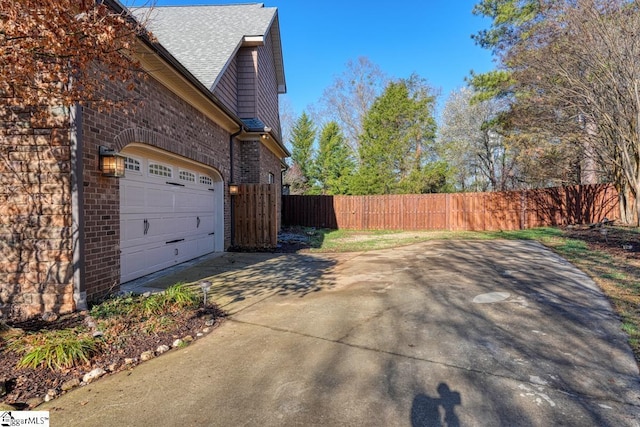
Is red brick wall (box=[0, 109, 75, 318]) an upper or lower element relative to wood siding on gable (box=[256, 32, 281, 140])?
lower

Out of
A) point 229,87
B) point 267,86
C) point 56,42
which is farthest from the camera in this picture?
point 267,86

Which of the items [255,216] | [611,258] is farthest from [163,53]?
[611,258]

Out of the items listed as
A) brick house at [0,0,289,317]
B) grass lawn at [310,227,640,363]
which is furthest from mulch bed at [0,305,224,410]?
grass lawn at [310,227,640,363]

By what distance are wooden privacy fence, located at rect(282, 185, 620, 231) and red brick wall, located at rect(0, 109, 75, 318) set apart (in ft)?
49.8

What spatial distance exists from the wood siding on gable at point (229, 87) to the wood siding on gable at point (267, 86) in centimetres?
97

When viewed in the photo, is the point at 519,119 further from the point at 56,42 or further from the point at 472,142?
the point at 56,42

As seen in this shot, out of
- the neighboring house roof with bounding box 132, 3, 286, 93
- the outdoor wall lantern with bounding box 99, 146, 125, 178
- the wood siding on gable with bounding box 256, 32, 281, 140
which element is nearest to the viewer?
the outdoor wall lantern with bounding box 99, 146, 125, 178

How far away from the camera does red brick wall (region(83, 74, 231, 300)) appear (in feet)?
14.6

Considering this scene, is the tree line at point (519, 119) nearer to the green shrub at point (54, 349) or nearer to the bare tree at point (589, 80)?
the bare tree at point (589, 80)

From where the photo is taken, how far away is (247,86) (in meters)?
12.2

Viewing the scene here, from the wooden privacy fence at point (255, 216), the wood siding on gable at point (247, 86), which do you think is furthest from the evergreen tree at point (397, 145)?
the wooden privacy fence at point (255, 216)

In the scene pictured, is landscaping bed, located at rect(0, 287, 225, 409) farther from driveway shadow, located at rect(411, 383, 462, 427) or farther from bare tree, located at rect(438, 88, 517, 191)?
bare tree, located at rect(438, 88, 517, 191)

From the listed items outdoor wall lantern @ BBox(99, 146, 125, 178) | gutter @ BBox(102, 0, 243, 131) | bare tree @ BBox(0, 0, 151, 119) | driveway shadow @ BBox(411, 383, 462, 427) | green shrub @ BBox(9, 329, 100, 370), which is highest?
gutter @ BBox(102, 0, 243, 131)

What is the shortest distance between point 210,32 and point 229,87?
3.00 meters
